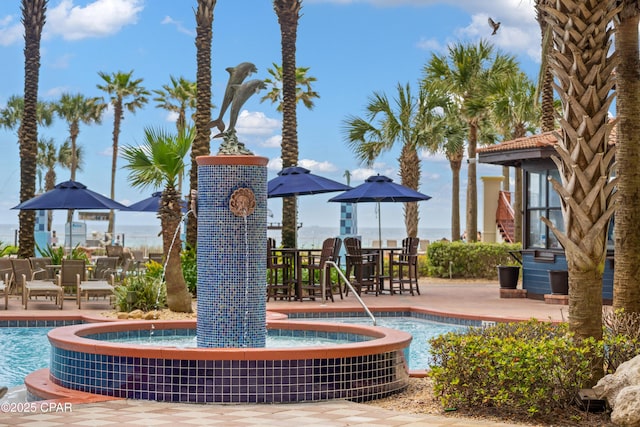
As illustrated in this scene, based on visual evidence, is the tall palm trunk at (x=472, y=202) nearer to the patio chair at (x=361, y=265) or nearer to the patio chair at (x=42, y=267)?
the patio chair at (x=361, y=265)

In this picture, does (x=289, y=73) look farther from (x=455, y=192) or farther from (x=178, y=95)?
(x=178, y=95)

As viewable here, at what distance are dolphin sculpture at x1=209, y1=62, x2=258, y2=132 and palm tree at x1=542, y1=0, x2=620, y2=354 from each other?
418cm

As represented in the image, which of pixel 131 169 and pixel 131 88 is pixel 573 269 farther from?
pixel 131 88

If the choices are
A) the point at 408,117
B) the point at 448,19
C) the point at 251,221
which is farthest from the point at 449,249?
the point at 448,19

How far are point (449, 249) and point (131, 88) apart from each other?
3064 cm

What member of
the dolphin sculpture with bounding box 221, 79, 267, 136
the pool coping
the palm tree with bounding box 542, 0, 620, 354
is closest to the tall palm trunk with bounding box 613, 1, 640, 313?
the pool coping

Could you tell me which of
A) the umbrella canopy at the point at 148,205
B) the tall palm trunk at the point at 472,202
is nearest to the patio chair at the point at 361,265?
the umbrella canopy at the point at 148,205

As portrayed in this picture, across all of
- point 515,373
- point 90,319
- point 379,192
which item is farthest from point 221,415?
point 379,192

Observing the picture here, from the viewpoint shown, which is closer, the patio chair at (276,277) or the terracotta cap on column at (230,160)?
the terracotta cap on column at (230,160)

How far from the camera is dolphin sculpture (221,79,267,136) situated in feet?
32.2

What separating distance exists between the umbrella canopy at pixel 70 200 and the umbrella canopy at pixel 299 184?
145 inches

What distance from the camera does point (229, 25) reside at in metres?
29.5

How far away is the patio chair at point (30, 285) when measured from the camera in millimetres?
14316

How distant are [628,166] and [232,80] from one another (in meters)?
4.54
